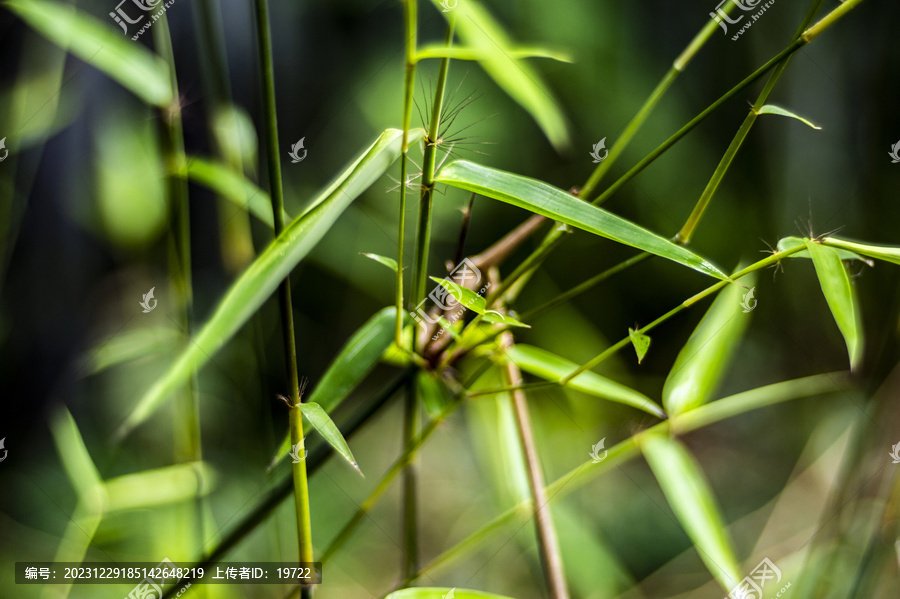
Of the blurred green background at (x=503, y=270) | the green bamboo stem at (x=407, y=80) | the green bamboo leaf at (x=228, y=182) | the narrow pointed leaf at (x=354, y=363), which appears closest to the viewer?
the green bamboo stem at (x=407, y=80)

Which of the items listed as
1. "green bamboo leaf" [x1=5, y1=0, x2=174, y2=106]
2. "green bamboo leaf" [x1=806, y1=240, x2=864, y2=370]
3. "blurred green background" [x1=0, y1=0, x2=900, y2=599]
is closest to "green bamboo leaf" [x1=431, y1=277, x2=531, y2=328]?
"green bamboo leaf" [x1=806, y1=240, x2=864, y2=370]

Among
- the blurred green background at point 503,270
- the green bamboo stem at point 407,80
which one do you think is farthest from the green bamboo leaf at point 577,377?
the blurred green background at point 503,270

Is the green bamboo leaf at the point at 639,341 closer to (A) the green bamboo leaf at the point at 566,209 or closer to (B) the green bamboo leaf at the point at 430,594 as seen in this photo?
(A) the green bamboo leaf at the point at 566,209

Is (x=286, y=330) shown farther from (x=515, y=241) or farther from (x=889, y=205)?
(x=889, y=205)

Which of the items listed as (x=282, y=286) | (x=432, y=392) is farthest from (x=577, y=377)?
(x=282, y=286)

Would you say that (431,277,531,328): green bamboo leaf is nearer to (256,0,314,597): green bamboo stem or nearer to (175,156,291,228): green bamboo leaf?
(256,0,314,597): green bamboo stem

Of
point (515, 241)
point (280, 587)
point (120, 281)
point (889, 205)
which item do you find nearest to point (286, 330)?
point (515, 241)
